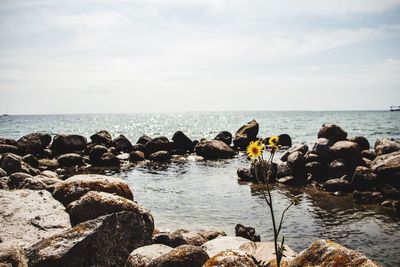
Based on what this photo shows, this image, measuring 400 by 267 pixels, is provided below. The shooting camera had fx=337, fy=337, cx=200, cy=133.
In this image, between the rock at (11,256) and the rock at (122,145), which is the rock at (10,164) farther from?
the rock at (122,145)

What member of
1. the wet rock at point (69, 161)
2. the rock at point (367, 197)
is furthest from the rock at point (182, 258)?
the wet rock at point (69, 161)

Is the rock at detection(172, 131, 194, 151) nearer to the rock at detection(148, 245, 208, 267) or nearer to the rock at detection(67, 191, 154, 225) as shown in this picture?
the rock at detection(67, 191, 154, 225)

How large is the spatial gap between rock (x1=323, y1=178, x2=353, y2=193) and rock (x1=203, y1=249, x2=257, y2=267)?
521 inches

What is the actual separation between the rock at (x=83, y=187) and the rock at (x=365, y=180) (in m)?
11.6

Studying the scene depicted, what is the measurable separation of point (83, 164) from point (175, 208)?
46.2 feet

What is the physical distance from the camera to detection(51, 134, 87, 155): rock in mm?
29983

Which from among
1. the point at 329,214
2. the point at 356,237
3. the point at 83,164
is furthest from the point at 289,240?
the point at 83,164

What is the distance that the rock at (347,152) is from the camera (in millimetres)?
19266

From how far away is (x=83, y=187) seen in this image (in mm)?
8984

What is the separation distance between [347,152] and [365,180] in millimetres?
3694

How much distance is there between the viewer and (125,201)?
762cm

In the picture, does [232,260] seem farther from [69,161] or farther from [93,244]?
[69,161]

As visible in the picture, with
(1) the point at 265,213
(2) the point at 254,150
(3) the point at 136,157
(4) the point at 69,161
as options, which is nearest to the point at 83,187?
(2) the point at 254,150

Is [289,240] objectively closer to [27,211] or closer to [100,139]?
[27,211]
